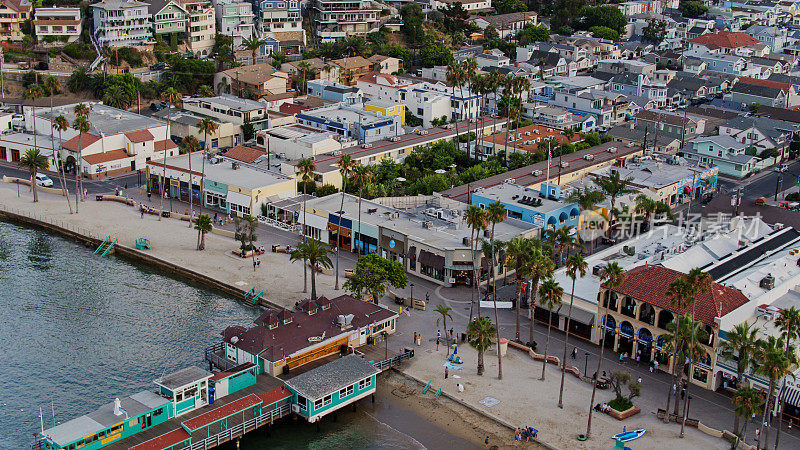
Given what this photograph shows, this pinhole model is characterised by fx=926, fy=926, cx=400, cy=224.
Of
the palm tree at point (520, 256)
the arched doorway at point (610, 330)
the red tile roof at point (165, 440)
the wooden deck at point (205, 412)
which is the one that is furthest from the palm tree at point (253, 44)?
the red tile roof at point (165, 440)

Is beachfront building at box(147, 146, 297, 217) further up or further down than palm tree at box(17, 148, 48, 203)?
further down

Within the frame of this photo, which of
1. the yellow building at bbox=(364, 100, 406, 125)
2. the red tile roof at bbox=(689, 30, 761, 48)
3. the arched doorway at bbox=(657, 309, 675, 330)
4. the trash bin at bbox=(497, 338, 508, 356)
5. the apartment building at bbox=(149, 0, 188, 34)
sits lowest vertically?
the trash bin at bbox=(497, 338, 508, 356)

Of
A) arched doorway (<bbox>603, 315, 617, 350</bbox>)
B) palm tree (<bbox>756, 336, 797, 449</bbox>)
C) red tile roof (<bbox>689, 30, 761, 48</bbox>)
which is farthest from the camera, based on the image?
red tile roof (<bbox>689, 30, 761, 48</bbox>)

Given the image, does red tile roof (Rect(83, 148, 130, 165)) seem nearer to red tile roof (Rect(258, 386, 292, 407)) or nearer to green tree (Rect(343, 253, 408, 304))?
green tree (Rect(343, 253, 408, 304))

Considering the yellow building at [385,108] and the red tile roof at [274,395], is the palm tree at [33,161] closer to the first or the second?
the yellow building at [385,108]

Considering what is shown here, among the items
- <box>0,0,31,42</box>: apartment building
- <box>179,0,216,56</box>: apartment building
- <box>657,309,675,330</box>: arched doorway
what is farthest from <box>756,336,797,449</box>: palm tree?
<box>0,0,31,42</box>: apartment building

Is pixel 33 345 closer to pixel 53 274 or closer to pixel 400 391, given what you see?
pixel 53 274
